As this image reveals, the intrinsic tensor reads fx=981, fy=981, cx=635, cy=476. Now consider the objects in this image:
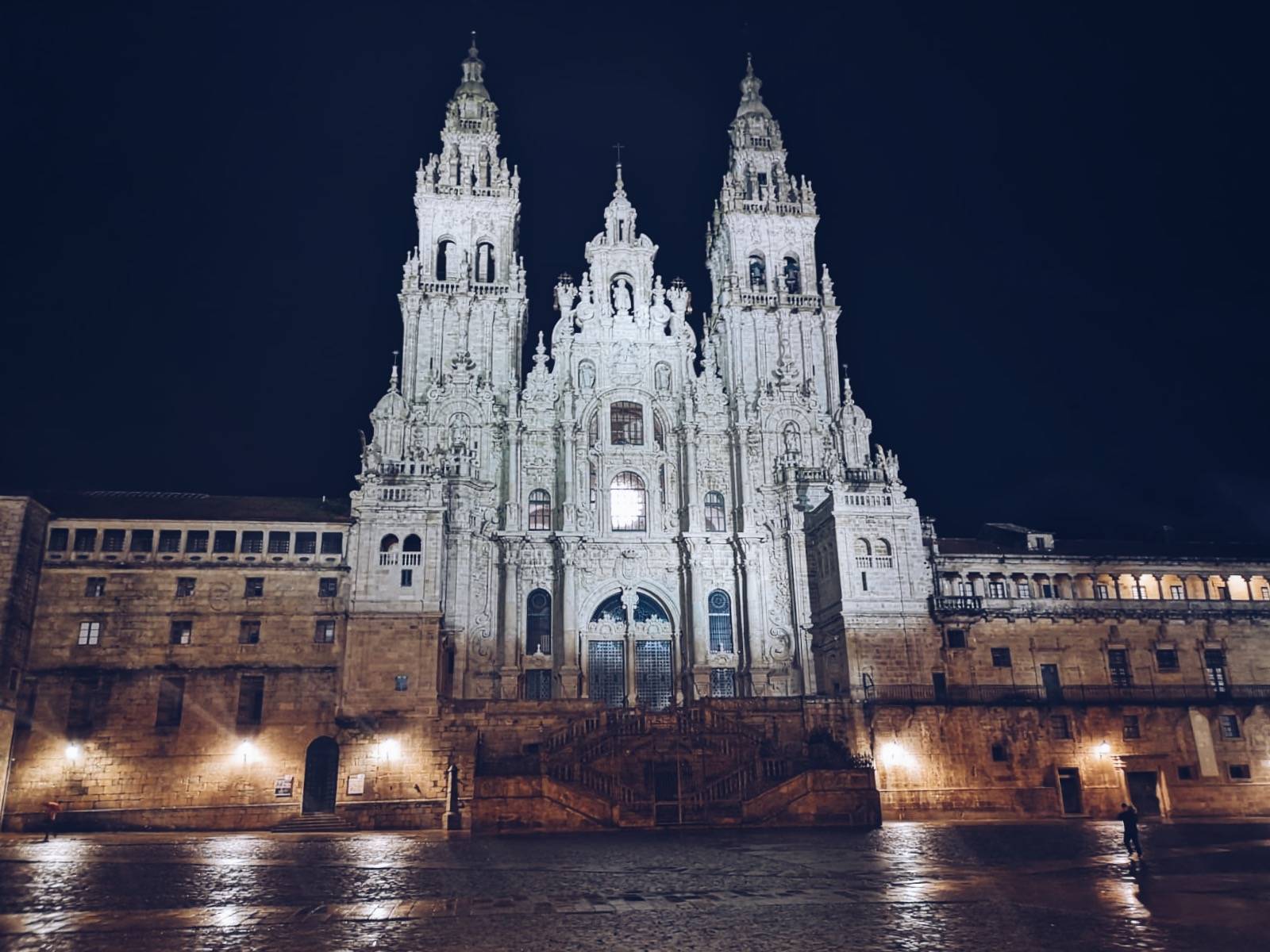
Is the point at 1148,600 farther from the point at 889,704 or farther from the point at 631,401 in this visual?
the point at 631,401

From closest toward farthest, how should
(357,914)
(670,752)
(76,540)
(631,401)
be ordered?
(357,914) < (670,752) < (76,540) < (631,401)

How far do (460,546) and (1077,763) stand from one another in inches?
1261

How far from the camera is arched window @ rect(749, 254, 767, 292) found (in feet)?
208

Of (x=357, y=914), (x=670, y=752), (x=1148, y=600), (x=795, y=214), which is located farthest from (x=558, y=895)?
(x=795, y=214)

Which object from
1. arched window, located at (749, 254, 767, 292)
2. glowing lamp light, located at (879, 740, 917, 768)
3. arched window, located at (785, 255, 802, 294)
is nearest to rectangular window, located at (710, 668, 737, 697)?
glowing lamp light, located at (879, 740, 917, 768)

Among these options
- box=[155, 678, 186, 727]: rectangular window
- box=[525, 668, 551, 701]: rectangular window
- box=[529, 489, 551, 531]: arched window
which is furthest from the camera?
box=[529, 489, 551, 531]: arched window

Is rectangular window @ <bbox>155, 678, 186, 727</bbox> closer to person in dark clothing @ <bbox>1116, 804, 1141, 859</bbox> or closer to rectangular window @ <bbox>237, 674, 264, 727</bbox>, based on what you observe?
rectangular window @ <bbox>237, 674, 264, 727</bbox>

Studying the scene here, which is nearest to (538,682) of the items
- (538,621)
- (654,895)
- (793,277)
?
(538,621)

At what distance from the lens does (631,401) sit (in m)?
58.7

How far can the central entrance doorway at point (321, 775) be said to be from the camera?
148 ft

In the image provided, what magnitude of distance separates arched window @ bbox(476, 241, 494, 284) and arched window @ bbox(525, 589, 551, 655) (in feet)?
67.0

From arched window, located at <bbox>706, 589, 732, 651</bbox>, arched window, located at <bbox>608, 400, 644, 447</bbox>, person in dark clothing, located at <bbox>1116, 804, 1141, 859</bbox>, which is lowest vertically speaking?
person in dark clothing, located at <bbox>1116, 804, 1141, 859</bbox>

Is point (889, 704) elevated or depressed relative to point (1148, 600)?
depressed

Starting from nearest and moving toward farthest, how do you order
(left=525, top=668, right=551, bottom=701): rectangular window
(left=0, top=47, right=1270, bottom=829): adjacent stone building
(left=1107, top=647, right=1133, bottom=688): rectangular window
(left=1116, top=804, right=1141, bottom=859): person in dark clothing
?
1. (left=1116, top=804, right=1141, bottom=859): person in dark clothing
2. (left=0, top=47, right=1270, bottom=829): adjacent stone building
3. (left=1107, top=647, right=1133, bottom=688): rectangular window
4. (left=525, top=668, right=551, bottom=701): rectangular window
